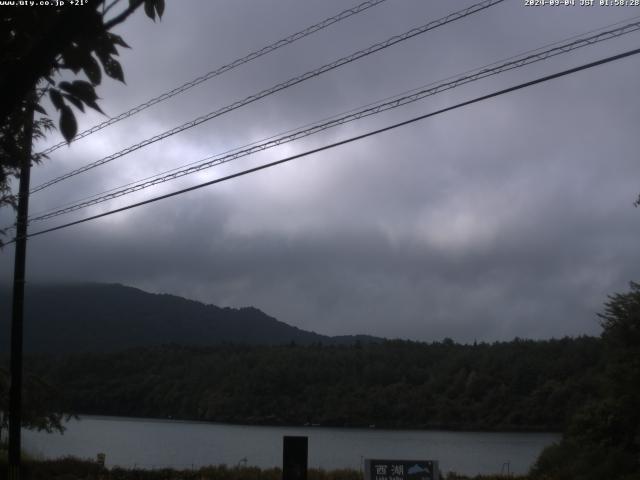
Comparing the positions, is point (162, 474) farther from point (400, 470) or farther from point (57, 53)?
point (57, 53)

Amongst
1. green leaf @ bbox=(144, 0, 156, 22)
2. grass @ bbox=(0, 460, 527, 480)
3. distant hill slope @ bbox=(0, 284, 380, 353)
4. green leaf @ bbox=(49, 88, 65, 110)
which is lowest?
Answer: grass @ bbox=(0, 460, 527, 480)

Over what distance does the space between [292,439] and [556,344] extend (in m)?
49.6

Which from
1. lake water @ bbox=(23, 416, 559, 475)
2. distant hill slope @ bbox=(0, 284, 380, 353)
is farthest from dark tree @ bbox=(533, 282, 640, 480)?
distant hill slope @ bbox=(0, 284, 380, 353)

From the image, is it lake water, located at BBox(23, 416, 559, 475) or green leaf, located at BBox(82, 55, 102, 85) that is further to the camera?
lake water, located at BBox(23, 416, 559, 475)

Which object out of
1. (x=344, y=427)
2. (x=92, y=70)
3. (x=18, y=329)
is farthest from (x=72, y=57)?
(x=344, y=427)

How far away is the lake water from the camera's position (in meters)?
36.0

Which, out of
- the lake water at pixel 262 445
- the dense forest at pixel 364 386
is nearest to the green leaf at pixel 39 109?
the lake water at pixel 262 445

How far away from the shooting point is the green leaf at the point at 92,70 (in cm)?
379

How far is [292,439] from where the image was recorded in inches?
550

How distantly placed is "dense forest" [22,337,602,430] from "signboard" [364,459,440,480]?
3959 centimetres

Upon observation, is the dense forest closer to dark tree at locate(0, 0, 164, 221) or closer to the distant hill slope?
the distant hill slope

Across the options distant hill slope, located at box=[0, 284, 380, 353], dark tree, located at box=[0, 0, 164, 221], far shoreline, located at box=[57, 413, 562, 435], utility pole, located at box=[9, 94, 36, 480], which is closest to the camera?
dark tree, located at box=[0, 0, 164, 221]

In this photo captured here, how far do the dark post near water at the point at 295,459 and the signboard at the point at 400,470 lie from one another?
3.55 feet

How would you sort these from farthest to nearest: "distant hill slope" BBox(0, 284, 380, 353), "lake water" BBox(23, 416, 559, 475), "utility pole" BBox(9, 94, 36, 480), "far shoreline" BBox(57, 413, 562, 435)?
"distant hill slope" BBox(0, 284, 380, 353) → "far shoreline" BBox(57, 413, 562, 435) → "lake water" BBox(23, 416, 559, 475) → "utility pole" BBox(9, 94, 36, 480)
